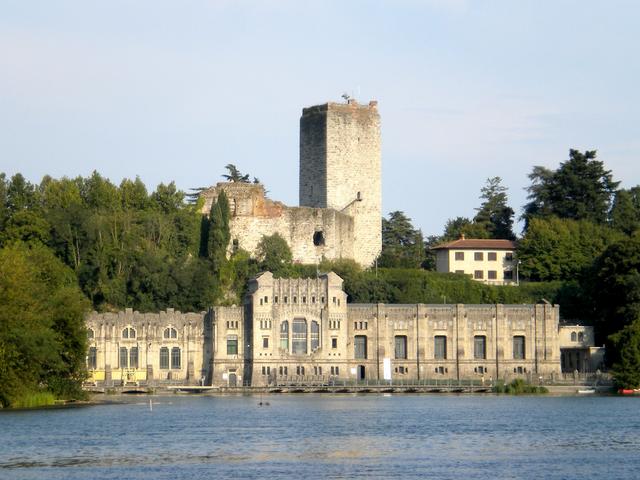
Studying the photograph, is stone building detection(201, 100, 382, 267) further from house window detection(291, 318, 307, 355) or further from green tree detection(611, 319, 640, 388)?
green tree detection(611, 319, 640, 388)

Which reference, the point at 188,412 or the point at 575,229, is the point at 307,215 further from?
the point at 188,412

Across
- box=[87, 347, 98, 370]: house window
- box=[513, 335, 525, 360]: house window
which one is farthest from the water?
box=[513, 335, 525, 360]: house window

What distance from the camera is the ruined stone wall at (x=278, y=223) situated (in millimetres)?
128500

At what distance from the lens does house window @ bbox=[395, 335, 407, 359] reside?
402ft

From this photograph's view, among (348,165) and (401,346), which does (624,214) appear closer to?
(348,165)

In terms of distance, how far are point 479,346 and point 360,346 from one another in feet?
26.4

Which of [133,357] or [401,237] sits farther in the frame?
[401,237]

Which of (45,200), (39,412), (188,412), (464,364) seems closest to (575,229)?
(464,364)

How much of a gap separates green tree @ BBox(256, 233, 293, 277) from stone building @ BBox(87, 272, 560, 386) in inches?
146

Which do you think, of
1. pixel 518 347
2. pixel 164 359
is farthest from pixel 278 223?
pixel 518 347

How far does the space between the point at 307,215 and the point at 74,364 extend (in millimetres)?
36956

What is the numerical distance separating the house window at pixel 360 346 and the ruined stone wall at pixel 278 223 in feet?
30.1

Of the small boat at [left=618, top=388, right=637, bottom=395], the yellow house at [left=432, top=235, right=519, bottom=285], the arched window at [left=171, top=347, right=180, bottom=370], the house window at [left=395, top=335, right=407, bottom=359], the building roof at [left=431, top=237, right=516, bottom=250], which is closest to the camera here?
the small boat at [left=618, top=388, right=637, bottom=395]

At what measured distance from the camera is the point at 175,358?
122m
